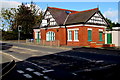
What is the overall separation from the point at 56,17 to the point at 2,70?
2954 cm

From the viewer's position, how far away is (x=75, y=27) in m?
28.6

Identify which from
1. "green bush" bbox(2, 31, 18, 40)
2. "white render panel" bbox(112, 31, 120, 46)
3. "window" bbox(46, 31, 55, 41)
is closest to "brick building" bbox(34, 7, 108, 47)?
"window" bbox(46, 31, 55, 41)

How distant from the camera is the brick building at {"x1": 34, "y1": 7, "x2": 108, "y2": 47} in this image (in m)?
27.8

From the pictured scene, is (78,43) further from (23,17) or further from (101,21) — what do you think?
(23,17)

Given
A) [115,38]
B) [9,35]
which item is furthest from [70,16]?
[9,35]

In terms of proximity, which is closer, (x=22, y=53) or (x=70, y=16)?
(x=22, y=53)

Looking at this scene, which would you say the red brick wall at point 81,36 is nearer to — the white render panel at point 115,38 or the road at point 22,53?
the white render panel at point 115,38

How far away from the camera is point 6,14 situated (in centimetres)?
5666

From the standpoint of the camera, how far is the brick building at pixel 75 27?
91.4ft

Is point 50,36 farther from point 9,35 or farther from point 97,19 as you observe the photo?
point 9,35

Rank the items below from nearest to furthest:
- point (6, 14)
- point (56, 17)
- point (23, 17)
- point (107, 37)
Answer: point (107, 37), point (56, 17), point (23, 17), point (6, 14)

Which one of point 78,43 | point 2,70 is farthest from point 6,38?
point 2,70

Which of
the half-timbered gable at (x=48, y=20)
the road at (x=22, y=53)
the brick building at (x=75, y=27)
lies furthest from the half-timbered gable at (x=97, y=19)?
the road at (x=22, y=53)

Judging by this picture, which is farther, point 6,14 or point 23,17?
point 6,14
